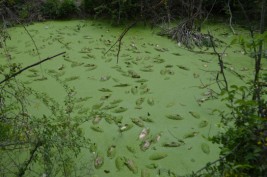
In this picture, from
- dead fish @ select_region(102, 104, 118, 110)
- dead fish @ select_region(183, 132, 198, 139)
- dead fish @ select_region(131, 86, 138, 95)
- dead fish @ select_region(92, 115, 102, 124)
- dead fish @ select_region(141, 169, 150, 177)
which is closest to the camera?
dead fish @ select_region(141, 169, 150, 177)

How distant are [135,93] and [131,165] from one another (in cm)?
68

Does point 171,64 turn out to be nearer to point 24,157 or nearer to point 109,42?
point 109,42

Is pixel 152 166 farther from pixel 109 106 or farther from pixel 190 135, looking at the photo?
pixel 109 106

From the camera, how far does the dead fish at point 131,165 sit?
1518 mm

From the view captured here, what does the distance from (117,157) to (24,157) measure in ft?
1.56

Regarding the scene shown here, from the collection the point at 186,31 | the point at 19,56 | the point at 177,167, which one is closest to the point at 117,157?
the point at 177,167

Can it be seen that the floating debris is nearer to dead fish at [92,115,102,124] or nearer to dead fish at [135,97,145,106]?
dead fish at [92,115,102,124]

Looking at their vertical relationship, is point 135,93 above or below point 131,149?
above

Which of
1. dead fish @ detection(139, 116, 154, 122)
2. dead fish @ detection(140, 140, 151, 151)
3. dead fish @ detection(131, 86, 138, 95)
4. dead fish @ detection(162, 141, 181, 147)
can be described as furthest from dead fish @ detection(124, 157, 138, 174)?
dead fish @ detection(131, 86, 138, 95)

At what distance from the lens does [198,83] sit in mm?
2260

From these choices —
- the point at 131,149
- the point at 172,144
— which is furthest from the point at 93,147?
the point at 172,144

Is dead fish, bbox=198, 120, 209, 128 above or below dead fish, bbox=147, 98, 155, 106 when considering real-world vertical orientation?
below

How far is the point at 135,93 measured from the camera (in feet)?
6.97

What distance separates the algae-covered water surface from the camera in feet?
5.24
